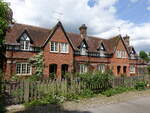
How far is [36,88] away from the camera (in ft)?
34.4

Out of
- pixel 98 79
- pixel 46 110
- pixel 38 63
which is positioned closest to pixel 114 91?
pixel 98 79

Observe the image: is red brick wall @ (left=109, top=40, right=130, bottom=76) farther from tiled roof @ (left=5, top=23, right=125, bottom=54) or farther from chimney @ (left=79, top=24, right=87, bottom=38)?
chimney @ (left=79, top=24, right=87, bottom=38)

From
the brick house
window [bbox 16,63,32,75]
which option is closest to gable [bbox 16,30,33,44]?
the brick house

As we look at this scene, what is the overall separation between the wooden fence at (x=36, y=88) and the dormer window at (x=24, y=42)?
463 inches

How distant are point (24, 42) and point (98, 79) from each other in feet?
43.2

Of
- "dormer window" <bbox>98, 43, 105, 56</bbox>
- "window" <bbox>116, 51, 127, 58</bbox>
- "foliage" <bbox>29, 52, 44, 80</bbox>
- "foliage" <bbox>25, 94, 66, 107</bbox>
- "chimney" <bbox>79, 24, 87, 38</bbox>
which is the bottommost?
"foliage" <bbox>25, 94, 66, 107</bbox>

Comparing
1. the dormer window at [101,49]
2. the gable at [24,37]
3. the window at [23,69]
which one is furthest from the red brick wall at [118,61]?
the gable at [24,37]

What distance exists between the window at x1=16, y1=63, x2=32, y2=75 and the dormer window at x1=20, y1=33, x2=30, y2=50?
2.46 metres

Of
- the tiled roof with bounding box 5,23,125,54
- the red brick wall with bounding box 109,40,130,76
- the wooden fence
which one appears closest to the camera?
the wooden fence

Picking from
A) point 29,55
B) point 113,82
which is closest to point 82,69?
point 29,55

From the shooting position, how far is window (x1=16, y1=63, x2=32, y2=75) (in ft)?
68.3

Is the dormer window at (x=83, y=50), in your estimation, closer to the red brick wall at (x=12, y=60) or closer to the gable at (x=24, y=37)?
the gable at (x=24, y=37)

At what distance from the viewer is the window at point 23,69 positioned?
20828 mm

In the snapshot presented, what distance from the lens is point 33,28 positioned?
2484 cm
